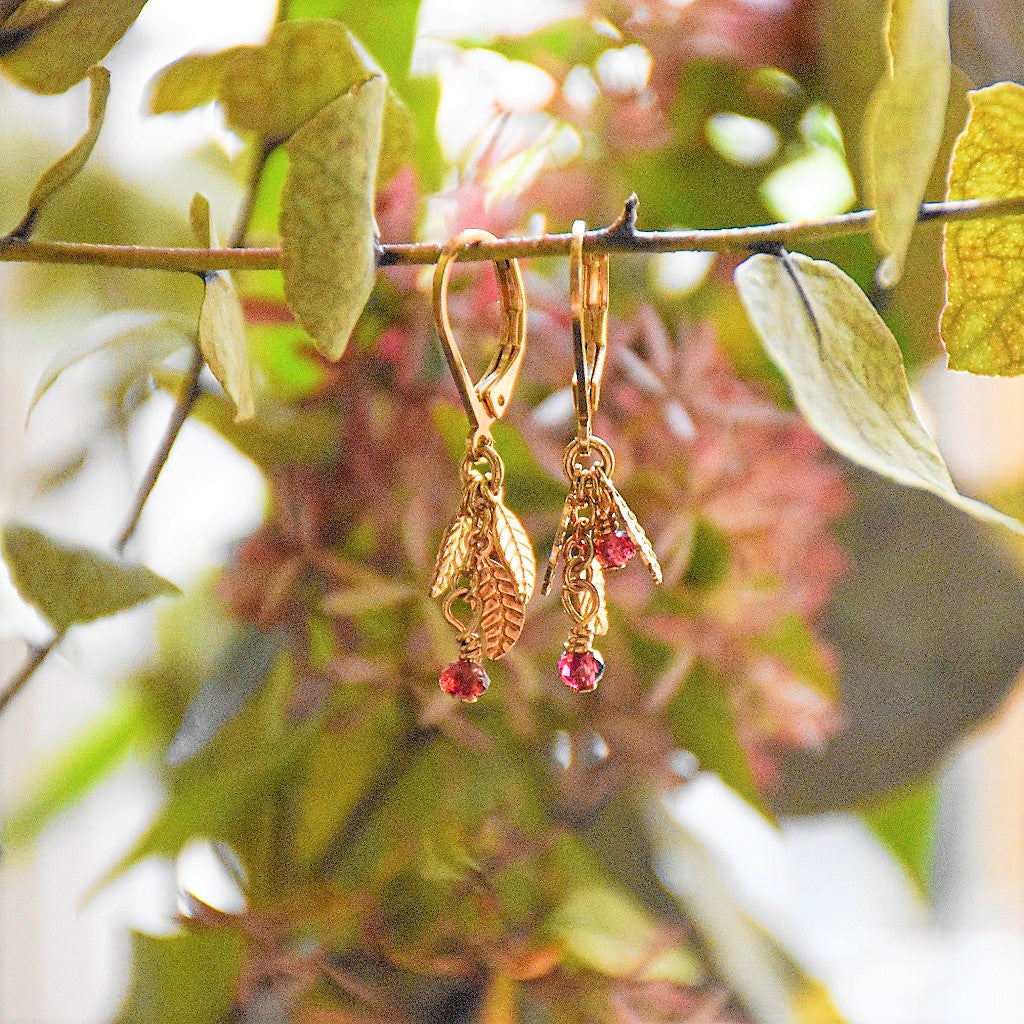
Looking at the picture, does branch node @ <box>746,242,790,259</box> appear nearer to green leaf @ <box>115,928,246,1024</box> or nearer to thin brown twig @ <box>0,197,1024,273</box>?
thin brown twig @ <box>0,197,1024,273</box>

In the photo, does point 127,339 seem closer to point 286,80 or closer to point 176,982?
point 286,80

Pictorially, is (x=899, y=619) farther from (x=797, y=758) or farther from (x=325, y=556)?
(x=325, y=556)

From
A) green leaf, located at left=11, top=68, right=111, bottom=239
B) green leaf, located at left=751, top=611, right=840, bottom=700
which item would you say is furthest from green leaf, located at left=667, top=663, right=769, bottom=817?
green leaf, located at left=11, top=68, right=111, bottom=239

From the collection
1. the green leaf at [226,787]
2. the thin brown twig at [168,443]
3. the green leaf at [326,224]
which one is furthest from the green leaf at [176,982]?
the green leaf at [326,224]

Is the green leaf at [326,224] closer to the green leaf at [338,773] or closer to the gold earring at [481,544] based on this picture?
the gold earring at [481,544]

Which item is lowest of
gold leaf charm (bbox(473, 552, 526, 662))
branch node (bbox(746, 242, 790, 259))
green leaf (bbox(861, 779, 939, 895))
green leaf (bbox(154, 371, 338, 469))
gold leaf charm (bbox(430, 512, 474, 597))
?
green leaf (bbox(861, 779, 939, 895))

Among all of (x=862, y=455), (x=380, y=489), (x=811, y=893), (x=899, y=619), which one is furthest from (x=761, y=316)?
(x=811, y=893)

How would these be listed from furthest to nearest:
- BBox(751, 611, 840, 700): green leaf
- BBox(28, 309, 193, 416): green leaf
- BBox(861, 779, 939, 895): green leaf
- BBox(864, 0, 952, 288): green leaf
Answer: BBox(861, 779, 939, 895): green leaf
BBox(751, 611, 840, 700): green leaf
BBox(28, 309, 193, 416): green leaf
BBox(864, 0, 952, 288): green leaf
